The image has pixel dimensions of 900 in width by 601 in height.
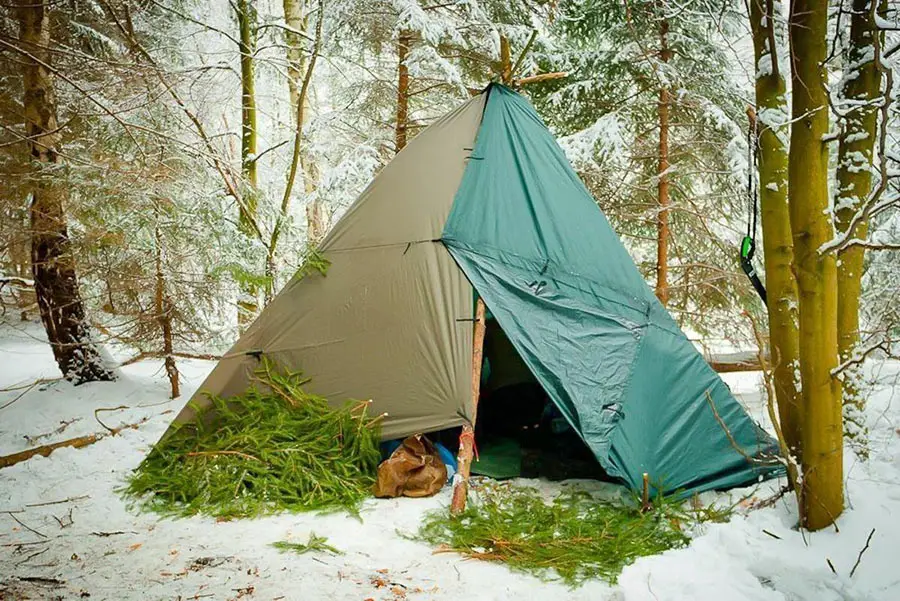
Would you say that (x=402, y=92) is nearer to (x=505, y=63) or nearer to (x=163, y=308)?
(x=505, y=63)

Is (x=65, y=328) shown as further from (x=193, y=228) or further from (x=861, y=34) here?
(x=861, y=34)

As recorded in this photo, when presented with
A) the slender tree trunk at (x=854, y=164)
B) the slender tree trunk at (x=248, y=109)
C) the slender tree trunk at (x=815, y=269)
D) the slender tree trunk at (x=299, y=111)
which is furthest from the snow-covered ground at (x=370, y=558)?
the slender tree trunk at (x=248, y=109)

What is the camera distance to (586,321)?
3.92 metres

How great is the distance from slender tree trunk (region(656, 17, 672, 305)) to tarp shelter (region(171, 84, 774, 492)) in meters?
2.32

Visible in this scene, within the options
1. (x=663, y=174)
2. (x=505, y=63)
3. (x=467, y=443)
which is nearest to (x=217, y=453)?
(x=467, y=443)

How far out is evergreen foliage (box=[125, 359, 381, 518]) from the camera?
3.42m

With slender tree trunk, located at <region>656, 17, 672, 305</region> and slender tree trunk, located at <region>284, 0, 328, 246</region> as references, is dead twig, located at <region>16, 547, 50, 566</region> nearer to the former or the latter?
slender tree trunk, located at <region>284, 0, 328, 246</region>

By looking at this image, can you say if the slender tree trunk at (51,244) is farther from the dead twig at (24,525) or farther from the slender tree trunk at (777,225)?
the slender tree trunk at (777,225)

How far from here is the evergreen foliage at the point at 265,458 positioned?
342cm

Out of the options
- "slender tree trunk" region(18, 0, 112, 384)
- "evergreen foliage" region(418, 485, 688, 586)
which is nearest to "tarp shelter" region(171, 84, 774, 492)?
"evergreen foliage" region(418, 485, 688, 586)

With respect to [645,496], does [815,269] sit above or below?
above

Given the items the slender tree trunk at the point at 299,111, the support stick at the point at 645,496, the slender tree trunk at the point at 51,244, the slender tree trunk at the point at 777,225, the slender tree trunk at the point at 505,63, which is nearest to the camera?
the slender tree trunk at the point at 777,225

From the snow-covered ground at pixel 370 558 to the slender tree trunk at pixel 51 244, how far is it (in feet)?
7.87

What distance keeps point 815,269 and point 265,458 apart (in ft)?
10.2
